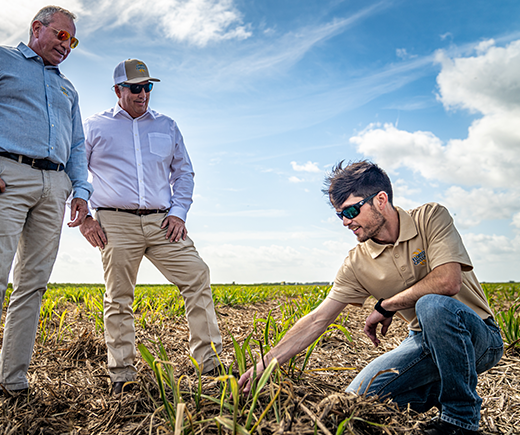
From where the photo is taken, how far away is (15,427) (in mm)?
2215

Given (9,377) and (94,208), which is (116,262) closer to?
(94,208)

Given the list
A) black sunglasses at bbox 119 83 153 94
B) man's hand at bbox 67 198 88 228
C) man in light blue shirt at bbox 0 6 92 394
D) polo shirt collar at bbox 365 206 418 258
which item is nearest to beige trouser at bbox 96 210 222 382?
man's hand at bbox 67 198 88 228

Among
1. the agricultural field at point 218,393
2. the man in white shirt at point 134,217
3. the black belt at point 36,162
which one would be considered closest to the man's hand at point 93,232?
the man in white shirt at point 134,217

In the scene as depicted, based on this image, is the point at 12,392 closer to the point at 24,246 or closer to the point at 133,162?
the point at 24,246

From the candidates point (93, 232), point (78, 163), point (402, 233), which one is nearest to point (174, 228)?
point (93, 232)

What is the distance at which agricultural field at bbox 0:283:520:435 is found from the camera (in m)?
1.71

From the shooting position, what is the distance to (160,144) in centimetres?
334

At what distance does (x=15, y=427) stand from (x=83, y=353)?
1.48m

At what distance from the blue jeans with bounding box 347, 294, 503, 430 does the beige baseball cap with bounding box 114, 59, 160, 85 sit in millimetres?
2747

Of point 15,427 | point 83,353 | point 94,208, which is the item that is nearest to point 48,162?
point 94,208

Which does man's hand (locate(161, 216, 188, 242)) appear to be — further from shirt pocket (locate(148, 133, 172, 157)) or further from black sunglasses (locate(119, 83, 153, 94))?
black sunglasses (locate(119, 83, 153, 94))

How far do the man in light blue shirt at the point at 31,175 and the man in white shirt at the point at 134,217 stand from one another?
27 centimetres

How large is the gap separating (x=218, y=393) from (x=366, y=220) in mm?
1426

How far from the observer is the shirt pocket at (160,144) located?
10.9 feet
